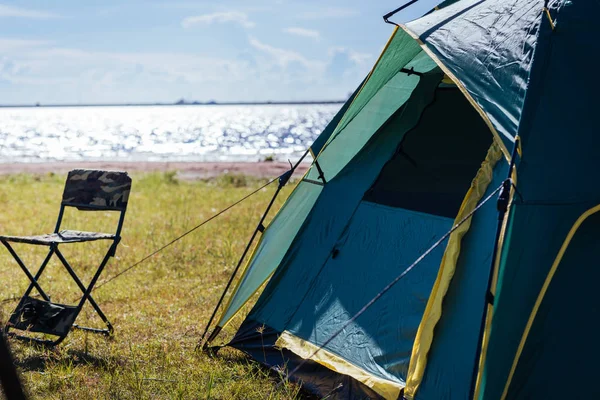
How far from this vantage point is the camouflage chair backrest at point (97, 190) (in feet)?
16.3

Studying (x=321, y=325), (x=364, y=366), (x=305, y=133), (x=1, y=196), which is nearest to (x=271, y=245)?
(x=321, y=325)

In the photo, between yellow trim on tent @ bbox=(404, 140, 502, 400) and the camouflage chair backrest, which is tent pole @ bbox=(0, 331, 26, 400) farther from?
the camouflage chair backrest

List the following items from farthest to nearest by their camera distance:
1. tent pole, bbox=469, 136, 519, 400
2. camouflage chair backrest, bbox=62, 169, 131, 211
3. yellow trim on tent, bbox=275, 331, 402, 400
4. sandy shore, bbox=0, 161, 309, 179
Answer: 1. sandy shore, bbox=0, 161, 309, 179
2. camouflage chair backrest, bbox=62, 169, 131, 211
3. yellow trim on tent, bbox=275, 331, 402, 400
4. tent pole, bbox=469, 136, 519, 400

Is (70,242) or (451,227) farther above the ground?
(451,227)

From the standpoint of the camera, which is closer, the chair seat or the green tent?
the green tent

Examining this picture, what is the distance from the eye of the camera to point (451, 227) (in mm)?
3814

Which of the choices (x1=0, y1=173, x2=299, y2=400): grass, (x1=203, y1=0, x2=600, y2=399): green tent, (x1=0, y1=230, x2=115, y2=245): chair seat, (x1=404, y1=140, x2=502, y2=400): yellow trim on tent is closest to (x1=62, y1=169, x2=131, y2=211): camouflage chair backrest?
(x1=0, y1=230, x2=115, y2=245): chair seat

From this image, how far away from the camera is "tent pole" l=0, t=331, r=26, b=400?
177cm

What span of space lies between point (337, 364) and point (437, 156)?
1482 mm

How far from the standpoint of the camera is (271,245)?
191 inches

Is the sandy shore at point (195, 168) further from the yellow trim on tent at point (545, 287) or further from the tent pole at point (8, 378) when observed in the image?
the tent pole at point (8, 378)

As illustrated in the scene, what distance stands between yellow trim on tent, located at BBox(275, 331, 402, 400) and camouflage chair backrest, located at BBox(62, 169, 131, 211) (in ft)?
5.00

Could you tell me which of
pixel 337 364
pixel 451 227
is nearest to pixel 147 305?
pixel 337 364

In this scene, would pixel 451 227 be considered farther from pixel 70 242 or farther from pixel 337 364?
pixel 70 242
